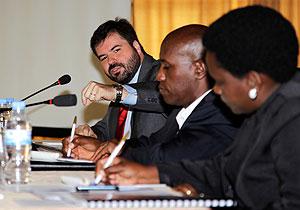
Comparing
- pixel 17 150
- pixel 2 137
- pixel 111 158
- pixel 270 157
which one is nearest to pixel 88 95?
pixel 2 137

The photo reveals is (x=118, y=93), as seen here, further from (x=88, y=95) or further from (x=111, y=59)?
(x=111, y=59)

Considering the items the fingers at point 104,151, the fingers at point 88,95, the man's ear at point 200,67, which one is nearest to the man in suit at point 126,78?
the fingers at point 88,95

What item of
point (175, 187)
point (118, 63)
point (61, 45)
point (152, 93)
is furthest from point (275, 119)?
point (61, 45)

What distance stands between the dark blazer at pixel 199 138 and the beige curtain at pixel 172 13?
361 centimetres

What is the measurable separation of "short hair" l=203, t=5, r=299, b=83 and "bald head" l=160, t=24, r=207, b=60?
3.24ft

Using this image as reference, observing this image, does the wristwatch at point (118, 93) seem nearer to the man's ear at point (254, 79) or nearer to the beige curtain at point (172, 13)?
the man's ear at point (254, 79)

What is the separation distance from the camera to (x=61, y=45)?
22.1 ft

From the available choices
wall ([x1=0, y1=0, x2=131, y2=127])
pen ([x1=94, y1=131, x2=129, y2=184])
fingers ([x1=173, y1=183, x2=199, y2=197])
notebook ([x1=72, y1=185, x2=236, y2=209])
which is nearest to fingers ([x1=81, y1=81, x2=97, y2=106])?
pen ([x1=94, y1=131, x2=129, y2=184])

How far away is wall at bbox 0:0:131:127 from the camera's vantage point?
264 inches

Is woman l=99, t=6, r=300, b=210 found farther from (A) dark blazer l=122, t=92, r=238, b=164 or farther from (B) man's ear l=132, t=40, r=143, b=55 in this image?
(B) man's ear l=132, t=40, r=143, b=55

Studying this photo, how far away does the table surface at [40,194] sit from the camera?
2086 mm

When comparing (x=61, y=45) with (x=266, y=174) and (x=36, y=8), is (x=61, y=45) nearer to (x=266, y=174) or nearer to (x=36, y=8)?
(x=36, y=8)

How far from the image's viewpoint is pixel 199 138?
292 centimetres

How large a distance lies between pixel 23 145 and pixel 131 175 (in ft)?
1.65
